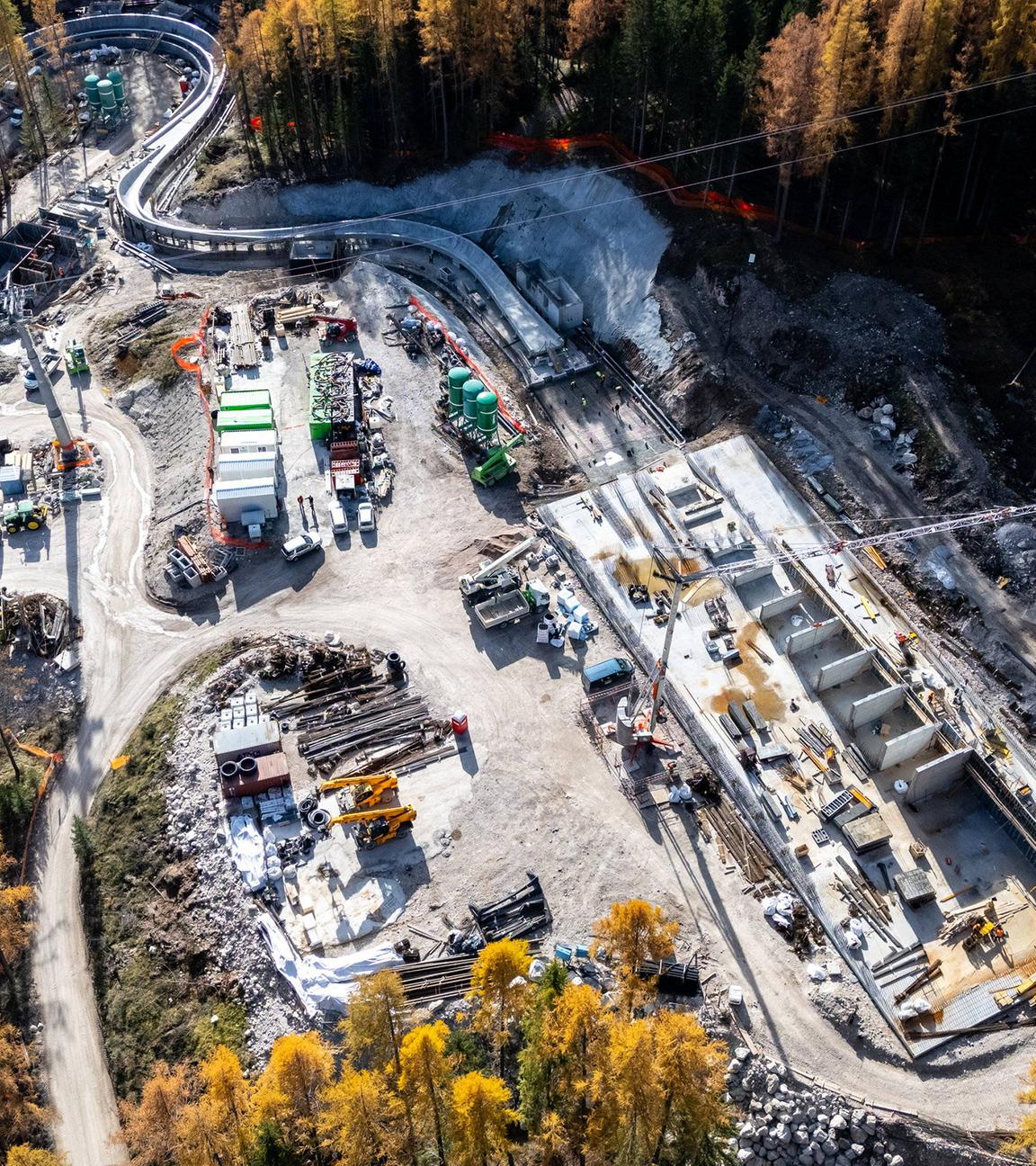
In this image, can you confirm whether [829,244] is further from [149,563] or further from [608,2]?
[149,563]

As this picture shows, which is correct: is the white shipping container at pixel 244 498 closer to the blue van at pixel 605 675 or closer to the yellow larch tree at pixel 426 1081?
the blue van at pixel 605 675

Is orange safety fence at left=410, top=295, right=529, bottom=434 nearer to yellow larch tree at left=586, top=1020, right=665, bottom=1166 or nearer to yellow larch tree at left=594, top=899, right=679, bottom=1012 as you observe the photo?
yellow larch tree at left=594, top=899, right=679, bottom=1012

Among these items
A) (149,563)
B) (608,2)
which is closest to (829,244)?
(608,2)

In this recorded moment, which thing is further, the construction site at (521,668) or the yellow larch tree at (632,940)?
the construction site at (521,668)

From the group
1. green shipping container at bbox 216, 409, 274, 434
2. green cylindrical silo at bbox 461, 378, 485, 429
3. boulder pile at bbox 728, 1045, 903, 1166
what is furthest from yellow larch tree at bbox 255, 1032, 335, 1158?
green shipping container at bbox 216, 409, 274, 434

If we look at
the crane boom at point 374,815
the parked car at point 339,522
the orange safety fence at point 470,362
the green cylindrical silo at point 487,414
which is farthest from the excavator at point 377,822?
the orange safety fence at point 470,362
